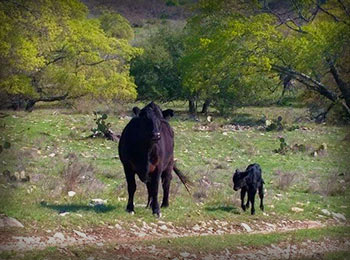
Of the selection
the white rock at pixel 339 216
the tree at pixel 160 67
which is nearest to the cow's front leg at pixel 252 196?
the white rock at pixel 339 216

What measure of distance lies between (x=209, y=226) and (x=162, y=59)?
2885 centimetres

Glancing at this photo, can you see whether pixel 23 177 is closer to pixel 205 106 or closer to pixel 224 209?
pixel 224 209

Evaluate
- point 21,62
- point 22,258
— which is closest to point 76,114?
point 21,62

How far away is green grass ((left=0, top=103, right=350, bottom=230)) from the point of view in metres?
11.6

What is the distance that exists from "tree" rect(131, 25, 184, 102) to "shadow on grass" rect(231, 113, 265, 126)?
4.12 meters

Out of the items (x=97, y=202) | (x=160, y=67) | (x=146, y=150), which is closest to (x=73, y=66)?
(x=160, y=67)

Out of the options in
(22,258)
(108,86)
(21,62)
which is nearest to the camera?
(22,258)

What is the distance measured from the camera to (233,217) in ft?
40.9

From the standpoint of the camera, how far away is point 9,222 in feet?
32.0

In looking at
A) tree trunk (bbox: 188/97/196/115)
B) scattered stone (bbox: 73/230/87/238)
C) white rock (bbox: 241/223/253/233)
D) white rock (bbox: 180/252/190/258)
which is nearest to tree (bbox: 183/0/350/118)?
tree trunk (bbox: 188/97/196/115)

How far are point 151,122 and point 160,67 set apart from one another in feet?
93.6

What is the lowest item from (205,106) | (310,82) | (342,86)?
(205,106)

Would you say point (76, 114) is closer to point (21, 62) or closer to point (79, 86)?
point (79, 86)

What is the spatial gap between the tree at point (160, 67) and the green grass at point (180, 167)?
253 inches
